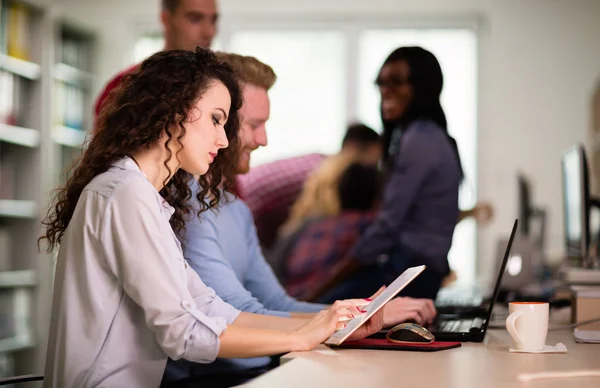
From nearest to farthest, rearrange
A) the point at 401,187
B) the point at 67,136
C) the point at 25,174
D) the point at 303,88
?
the point at 401,187, the point at 25,174, the point at 67,136, the point at 303,88

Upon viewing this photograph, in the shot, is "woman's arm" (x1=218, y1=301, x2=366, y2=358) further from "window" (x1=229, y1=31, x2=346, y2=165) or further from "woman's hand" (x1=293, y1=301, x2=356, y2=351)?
"window" (x1=229, y1=31, x2=346, y2=165)

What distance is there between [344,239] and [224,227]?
1796 millimetres

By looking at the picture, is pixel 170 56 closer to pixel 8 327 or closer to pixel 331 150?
pixel 8 327

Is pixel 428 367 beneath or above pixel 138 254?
beneath

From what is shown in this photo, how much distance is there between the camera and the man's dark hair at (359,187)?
4293 mm

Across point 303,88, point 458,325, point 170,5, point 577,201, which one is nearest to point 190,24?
point 170,5

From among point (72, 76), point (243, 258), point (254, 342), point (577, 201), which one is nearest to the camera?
point (254, 342)

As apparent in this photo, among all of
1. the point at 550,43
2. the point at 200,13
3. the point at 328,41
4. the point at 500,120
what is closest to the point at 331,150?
the point at 328,41

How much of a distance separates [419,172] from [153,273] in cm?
157

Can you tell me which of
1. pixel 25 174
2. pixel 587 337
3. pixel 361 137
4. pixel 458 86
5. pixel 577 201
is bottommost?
pixel 587 337

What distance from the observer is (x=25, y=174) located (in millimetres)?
4895

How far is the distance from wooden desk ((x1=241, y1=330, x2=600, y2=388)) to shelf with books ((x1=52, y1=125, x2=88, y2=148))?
4.18 metres

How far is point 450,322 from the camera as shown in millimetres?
2004

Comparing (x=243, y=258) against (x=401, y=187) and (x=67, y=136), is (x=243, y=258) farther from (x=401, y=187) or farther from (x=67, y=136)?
(x=67, y=136)
